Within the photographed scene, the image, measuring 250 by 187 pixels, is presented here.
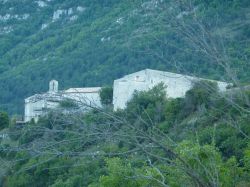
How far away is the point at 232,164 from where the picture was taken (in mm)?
8930

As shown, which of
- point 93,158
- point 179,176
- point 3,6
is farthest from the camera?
point 3,6

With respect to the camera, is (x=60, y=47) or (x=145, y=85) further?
(x=60, y=47)

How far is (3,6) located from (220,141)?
7100 centimetres

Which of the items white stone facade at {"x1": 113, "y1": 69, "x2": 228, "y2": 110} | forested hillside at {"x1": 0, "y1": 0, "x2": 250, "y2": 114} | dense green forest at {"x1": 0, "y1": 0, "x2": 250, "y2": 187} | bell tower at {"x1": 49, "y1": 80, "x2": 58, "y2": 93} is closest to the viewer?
dense green forest at {"x1": 0, "y1": 0, "x2": 250, "y2": 187}

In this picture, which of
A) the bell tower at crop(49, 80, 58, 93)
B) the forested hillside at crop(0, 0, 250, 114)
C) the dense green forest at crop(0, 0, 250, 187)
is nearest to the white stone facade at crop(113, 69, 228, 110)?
the forested hillside at crop(0, 0, 250, 114)

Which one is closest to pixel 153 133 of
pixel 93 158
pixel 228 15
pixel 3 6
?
pixel 93 158

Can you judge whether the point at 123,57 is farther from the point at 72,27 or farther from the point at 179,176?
the point at 179,176

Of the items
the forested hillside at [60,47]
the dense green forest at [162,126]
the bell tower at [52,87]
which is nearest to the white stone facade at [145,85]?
the forested hillside at [60,47]

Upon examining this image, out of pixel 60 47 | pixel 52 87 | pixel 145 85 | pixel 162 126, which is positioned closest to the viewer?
pixel 162 126

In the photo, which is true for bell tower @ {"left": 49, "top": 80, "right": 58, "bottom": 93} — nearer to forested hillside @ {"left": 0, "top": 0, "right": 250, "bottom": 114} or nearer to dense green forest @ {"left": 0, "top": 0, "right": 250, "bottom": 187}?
dense green forest @ {"left": 0, "top": 0, "right": 250, "bottom": 187}

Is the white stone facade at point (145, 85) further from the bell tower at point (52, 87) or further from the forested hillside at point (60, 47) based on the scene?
the bell tower at point (52, 87)

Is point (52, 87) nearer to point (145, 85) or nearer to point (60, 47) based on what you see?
point (145, 85)

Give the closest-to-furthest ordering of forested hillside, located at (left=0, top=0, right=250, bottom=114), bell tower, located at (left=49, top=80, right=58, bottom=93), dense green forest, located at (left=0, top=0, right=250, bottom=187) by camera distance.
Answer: dense green forest, located at (left=0, top=0, right=250, bottom=187) < bell tower, located at (left=49, top=80, right=58, bottom=93) < forested hillside, located at (left=0, top=0, right=250, bottom=114)

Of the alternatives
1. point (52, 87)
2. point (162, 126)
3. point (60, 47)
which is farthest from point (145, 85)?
point (60, 47)
